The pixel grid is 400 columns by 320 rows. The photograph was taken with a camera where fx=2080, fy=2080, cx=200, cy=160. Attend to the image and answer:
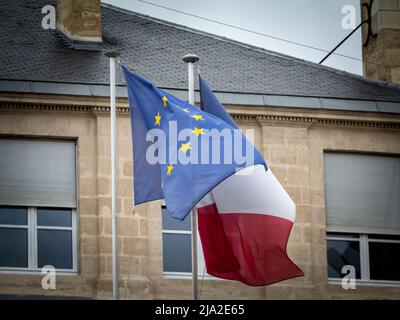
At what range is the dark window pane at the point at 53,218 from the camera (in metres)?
31.1

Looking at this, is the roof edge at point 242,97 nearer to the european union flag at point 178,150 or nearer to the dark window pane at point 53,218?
the dark window pane at point 53,218

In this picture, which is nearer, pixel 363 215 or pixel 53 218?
pixel 53 218

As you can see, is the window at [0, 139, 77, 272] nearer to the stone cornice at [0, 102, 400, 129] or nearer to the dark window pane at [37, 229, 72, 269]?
the dark window pane at [37, 229, 72, 269]

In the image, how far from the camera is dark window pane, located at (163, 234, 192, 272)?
31.3 metres

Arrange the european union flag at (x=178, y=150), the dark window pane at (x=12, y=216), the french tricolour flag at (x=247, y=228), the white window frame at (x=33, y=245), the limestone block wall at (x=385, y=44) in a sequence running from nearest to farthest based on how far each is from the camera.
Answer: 1. the european union flag at (x=178, y=150)
2. the french tricolour flag at (x=247, y=228)
3. the white window frame at (x=33, y=245)
4. the dark window pane at (x=12, y=216)
5. the limestone block wall at (x=385, y=44)

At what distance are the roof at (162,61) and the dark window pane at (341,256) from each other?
2.33 meters

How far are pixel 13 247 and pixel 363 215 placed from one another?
18.2 feet

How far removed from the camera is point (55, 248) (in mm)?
30969

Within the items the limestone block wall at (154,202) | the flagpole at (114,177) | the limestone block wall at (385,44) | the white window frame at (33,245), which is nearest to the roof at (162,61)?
the limestone block wall at (154,202)

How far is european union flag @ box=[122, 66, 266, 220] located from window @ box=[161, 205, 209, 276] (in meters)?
3.52

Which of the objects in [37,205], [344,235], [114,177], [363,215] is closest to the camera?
[114,177]

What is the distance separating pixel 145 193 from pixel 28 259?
11.8ft

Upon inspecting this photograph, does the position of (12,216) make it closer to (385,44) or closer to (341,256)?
(341,256)

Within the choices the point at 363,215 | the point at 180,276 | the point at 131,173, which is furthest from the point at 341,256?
the point at 131,173
